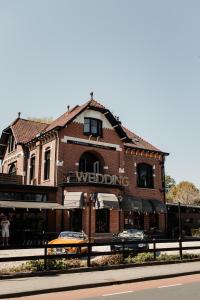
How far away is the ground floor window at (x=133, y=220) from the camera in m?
30.1

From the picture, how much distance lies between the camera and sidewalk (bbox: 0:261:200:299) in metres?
9.35

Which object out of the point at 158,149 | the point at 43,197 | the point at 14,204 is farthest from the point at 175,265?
the point at 158,149

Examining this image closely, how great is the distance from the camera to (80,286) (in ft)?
→ 32.9

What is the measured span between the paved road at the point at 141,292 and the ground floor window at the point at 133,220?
1904 cm

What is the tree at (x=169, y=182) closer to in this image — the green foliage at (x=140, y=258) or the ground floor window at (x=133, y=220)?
the ground floor window at (x=133, y=220)

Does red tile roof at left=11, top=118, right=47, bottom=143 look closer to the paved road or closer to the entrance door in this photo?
the entrance door

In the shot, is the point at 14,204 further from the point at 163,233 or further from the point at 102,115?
the point at 163,233

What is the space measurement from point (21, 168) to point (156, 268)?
20.9 metres

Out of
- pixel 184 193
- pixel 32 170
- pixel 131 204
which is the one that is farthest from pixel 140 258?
pixel 184 193

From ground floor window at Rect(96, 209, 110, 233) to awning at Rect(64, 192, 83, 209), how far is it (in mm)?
2091

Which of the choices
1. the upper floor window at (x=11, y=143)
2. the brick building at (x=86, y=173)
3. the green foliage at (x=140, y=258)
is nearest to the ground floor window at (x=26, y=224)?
the brick building at (x=86, y=173)

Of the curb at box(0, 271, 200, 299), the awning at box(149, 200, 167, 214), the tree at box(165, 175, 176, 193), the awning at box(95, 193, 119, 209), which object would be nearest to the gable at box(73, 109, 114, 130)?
the awning at box(95, 193, 119, 209)

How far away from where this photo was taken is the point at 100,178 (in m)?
28.6

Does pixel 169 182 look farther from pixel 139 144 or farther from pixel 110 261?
pixel 110 261
